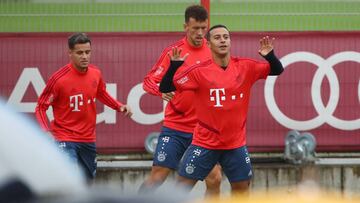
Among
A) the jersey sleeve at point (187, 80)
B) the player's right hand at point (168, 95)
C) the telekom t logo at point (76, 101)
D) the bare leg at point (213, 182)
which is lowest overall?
the bare leg at point (213, 182)

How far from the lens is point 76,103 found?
1128 centimetres

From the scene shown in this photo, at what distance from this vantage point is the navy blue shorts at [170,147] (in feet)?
35.6

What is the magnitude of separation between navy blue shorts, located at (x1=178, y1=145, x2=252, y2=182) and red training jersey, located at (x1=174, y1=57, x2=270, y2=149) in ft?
0.23

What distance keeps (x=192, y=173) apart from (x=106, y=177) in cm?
308

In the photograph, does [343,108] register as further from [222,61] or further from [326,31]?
[222,61]

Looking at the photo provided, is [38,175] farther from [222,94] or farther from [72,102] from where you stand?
[72,102]

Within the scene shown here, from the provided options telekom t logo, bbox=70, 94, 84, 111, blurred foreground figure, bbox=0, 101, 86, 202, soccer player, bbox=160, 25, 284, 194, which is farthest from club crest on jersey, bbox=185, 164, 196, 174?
blurred foreground figure, bbox=0, 101, 86, 202

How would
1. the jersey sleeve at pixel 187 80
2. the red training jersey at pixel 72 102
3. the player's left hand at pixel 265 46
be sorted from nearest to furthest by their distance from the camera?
the player's left hand at pixel 265 46
the jersey sleeve at pixel 187 80
the red training jersey at pixel 72 102

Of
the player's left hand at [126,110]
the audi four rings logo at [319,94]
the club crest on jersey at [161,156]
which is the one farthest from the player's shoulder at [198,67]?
the audi four rings logo at [319,94]

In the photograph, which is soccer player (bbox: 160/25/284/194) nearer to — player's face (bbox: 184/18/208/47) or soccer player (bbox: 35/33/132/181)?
player's face (bbox: 184/18/208/47)

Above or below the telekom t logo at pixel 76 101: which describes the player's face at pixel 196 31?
above

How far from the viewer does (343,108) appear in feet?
43.8

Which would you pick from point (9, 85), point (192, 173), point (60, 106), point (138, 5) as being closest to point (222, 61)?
point (192, 173)

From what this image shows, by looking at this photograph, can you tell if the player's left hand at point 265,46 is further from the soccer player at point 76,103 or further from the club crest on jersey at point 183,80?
the soccer player at point 76,103
